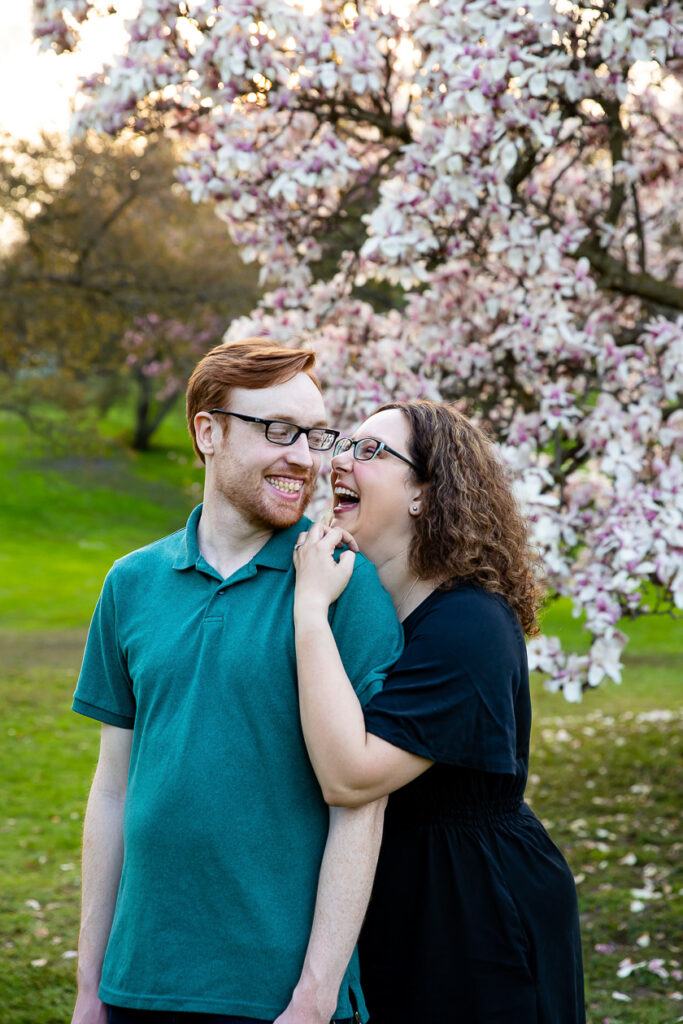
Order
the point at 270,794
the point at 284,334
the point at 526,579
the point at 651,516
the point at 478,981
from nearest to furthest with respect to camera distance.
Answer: the point at 270,794 → the point at 478,981 → the point at 526,579 → the point at 651,516 → the point at 284,334

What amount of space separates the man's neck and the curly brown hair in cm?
38

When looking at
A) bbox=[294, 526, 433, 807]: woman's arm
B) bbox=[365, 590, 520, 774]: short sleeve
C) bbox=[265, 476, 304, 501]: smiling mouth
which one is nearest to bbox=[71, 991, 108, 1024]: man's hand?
bbox=[294, 526, 433, 807]: woman's arm

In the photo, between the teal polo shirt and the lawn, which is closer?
the teal polo shirt

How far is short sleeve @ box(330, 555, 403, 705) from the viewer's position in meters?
2.12

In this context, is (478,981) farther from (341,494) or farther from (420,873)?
(341,494)

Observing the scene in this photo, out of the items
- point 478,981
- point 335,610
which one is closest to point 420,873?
point 478,981

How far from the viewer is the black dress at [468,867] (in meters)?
2.16

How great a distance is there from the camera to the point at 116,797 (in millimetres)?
2355

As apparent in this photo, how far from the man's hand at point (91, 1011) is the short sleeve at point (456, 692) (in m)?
0.84

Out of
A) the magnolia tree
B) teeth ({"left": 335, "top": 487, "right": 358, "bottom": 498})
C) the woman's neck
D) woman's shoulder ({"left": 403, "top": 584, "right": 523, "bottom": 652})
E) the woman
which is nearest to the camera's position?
the woman

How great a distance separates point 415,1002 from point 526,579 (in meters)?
0.96

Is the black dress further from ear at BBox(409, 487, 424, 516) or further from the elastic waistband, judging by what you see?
ear at BBox(409, 487, 424, 516)

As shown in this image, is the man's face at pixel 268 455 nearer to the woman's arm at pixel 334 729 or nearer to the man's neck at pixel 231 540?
the man's neck at pixel 231 540

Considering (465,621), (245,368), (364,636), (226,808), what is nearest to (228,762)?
(226,808)
